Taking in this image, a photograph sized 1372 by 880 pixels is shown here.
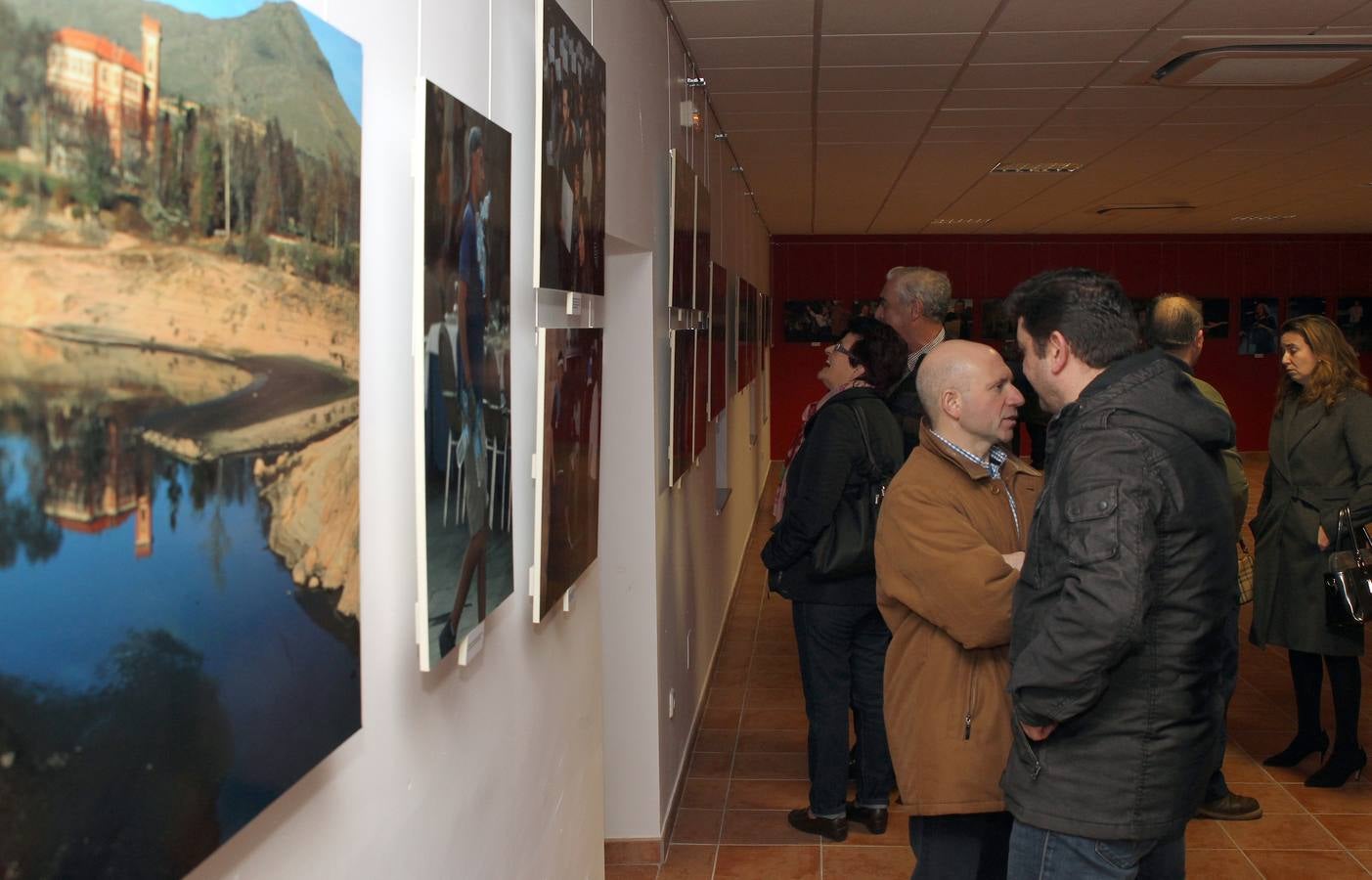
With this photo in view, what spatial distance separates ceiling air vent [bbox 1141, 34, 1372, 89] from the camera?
6.00 meters

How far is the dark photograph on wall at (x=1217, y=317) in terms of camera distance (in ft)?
64.9

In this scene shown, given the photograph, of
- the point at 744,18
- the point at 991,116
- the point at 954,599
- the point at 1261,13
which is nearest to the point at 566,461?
the point at 954,599

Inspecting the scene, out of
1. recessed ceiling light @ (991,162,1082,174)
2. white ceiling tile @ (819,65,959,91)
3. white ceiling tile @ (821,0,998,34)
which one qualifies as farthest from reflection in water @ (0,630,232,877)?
recessed ceiling light @ (991,162,1082,174)

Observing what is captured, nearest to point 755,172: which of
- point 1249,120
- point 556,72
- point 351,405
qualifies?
point 1249,120

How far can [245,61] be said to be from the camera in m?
1.24

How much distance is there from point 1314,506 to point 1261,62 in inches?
92.6

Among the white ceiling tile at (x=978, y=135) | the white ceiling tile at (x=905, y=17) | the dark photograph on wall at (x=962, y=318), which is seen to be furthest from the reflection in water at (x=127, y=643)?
the dark photograph on wall at (x=962, y=318)

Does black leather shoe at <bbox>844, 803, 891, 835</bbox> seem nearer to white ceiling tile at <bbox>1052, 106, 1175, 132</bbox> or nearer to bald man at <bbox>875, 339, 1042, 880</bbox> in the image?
bald man at <bbox>875, 339, 1042, 880</bbox>

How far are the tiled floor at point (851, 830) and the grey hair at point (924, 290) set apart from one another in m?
2.06

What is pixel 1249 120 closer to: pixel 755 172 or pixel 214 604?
pixel 755 172

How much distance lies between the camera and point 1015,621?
2.65m

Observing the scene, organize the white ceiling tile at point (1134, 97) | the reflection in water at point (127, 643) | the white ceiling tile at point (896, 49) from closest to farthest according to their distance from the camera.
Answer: the reflection in water at point (127, 643), the white ceiling tile at point (896, 49), the white ceiling tile at point (1134, 97)

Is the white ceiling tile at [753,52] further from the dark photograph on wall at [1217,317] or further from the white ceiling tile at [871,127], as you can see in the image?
Result: the dark photograph on wall at [1217,317]

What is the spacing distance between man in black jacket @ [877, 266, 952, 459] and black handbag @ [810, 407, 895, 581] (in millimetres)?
276
